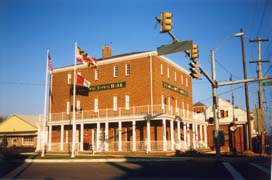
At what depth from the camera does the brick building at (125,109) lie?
Result: 3017 centimetres

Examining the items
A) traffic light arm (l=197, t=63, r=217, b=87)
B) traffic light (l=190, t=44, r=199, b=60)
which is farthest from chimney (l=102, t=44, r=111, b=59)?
traffic light (l=190, t=44, r=199, b=60)

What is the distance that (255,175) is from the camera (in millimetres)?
13148

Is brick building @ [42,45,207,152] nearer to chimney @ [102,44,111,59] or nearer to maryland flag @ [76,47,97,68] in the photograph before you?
chimney @ [102,44,111,59]

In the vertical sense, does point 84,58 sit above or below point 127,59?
below

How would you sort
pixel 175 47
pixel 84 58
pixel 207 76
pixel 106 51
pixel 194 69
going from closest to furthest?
1. pixel 175 47
2. pixel 194 69
3. pixel 207 76
4. pixel 84 58
5. pixel 106 51

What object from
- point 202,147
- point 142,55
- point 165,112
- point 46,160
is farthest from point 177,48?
point 202,147

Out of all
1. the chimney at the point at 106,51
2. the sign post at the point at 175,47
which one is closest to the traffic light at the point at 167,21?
the sign post at the point at 175,47

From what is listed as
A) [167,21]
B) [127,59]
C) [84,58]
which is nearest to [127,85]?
[127,59]

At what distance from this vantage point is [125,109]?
32531 mm

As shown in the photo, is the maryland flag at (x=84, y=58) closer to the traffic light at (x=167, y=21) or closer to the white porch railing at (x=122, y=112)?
the white porch railing at (x=122, y=112)

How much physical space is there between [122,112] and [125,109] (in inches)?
18.1

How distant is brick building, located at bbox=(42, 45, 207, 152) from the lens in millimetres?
30172

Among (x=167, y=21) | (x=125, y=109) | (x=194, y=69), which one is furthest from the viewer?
(x=125, y=109)

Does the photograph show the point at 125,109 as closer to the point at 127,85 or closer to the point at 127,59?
the point at 127,85
